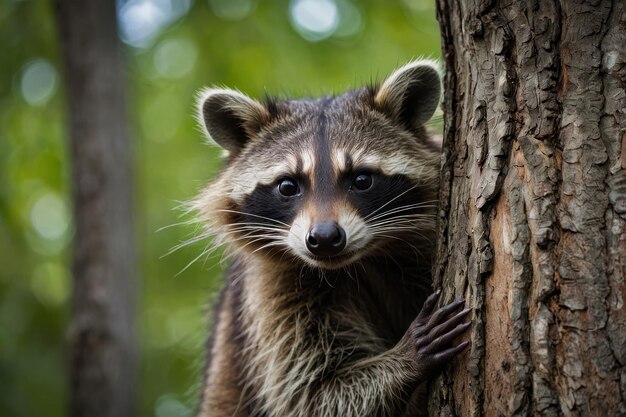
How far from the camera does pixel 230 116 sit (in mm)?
5809

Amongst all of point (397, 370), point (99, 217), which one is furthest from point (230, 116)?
point (397, 370)

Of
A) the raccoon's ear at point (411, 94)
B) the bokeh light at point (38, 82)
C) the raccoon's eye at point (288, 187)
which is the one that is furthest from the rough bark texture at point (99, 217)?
the raccoon's ear at point (411, 94)

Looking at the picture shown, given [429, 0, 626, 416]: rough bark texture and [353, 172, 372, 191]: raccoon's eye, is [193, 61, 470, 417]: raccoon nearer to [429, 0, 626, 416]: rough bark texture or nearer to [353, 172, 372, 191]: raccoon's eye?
[353, 172, 372, 191]: raccoon's eye

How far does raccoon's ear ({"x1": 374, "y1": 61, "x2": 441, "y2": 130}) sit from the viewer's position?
5.33m

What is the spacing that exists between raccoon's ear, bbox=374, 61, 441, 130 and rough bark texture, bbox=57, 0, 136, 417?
298 cm

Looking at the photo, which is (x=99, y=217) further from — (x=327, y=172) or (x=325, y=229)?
(x=325, y=229)

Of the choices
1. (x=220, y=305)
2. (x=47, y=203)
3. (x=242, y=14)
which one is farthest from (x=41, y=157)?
(x=220, y=305)

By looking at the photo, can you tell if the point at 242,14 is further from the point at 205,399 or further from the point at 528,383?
the point at 528,383

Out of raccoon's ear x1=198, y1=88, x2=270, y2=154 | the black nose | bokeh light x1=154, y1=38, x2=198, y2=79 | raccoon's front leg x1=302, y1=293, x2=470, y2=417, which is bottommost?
raccoon's front leg x1=302, y1=293, x2=470, y2=417

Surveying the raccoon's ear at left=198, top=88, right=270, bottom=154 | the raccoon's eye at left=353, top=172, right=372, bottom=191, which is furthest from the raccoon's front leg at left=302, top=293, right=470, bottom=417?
the raccoon's ear at left=198, top=88, right=270, bottom=154

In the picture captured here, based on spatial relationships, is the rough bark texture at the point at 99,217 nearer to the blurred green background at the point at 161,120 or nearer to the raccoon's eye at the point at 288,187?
the blurred green background at the point at 161,120

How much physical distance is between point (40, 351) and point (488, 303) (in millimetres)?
7143

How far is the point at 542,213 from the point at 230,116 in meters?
2.92

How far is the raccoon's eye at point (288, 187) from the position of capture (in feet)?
17.0
